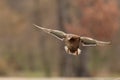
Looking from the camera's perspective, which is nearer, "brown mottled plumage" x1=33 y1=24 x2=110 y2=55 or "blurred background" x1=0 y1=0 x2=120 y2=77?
"brown mottled plumage" x1=33 y1=24 x2=110 y2=55

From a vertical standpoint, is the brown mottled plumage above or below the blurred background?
below

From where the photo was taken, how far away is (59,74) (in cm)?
2044

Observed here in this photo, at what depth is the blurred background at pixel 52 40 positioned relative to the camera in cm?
1863

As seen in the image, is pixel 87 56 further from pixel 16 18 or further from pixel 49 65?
pixel 16 18

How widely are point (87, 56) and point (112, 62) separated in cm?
108

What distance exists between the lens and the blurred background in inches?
733

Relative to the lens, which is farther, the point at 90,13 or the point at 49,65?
the point at 49,65

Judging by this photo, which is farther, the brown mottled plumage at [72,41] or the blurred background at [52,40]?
the blurred background at [52,40]

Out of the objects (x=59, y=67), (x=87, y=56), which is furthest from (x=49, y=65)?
(x=87, y=56)

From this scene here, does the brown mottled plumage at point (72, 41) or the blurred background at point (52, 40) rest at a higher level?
the blurred background at point (52, 40)

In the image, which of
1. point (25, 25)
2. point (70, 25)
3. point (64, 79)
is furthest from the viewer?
point (25, 25)

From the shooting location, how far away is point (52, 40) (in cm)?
2161

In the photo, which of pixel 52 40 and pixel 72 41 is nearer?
pixel 72 41

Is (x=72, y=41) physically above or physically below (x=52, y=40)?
below
